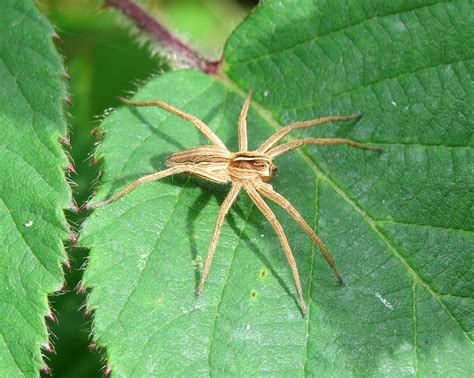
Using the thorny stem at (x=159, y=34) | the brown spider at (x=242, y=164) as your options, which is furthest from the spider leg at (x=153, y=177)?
the thorny stem at (x=159, y=34)

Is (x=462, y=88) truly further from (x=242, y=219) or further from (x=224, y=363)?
(x=224, y=363)

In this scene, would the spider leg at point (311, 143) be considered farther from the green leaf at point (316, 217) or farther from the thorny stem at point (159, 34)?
the thorny stem at point (159, 34)

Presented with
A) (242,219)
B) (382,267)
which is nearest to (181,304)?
(242,219)

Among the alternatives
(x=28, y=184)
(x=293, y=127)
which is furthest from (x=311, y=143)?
(x=28, y=184)

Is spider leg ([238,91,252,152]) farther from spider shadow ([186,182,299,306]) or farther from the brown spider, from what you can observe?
spider shadow ([186,182,299,306])

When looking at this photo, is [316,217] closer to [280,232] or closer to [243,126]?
[280,232]

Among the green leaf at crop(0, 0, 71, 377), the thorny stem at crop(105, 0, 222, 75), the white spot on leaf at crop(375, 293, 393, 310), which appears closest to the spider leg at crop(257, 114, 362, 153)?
the thorny stem at crop(105, 0, 222, 75)
